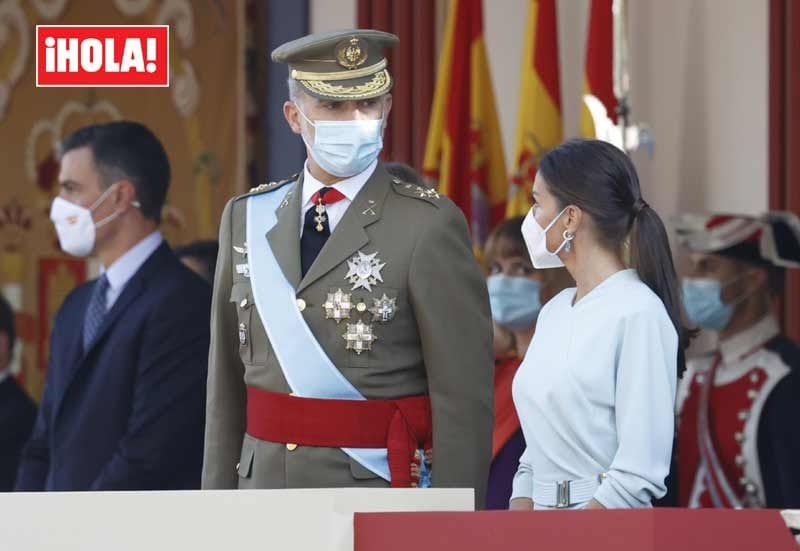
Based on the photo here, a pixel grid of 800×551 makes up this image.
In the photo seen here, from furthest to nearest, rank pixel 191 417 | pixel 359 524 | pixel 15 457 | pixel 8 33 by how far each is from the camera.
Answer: pixel 8 33 < pixel 15 457 < pixel 191 417 < pixel 359 524

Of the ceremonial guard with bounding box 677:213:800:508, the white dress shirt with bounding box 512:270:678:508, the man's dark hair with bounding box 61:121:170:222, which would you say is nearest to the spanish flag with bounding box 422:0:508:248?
the ceremonial guard with bounding box 677:213:800:508

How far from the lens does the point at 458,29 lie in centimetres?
650

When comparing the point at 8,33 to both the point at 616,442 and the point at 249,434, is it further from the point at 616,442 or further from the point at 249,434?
the point at 616,442

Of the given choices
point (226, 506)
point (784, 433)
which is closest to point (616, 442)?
point (226, 506)

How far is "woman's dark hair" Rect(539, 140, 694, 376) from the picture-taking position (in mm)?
3008

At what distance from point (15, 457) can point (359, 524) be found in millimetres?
3897

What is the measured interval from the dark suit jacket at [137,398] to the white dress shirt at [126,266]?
56 millimetres

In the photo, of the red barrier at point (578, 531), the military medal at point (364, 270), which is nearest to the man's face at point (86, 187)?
the military medal at point (364, 270)

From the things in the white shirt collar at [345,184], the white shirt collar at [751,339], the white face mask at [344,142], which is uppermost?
the white face mask at [344,142]

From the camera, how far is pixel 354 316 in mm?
3213

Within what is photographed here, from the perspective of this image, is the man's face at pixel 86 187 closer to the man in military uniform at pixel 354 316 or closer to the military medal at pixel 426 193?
the man in military uniform at pixel 354 316

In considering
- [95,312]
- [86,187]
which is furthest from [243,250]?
[86,187]

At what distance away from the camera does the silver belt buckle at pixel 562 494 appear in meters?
2.90

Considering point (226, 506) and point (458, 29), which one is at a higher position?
point (458, 29)
